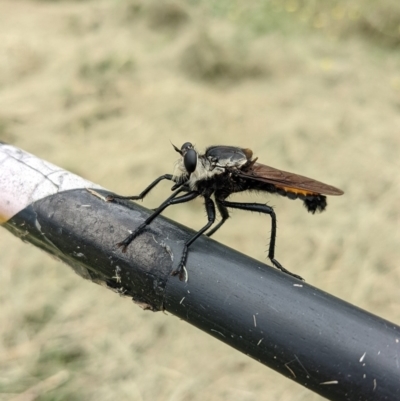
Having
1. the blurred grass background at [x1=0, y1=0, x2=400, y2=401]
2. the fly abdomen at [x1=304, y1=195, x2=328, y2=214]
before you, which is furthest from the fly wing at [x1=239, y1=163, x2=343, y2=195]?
the blurred grass background at [x1=0, y1=0, x2=400, y2=401]

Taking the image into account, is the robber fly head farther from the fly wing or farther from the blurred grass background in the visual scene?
the blurred grass background

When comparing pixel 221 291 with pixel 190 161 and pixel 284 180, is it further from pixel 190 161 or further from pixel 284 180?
pixel 284 180

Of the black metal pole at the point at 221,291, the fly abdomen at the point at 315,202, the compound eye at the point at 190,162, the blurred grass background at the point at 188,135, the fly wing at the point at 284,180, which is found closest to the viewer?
the black metal pole at the point at 221,291

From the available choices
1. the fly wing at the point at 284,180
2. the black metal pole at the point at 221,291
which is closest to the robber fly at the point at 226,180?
the fly wing at the point at 284,180

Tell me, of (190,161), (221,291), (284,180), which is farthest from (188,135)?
(221,291)

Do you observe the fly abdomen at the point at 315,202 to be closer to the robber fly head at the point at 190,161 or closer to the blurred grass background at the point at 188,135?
the robber fly head at the point at 190,161

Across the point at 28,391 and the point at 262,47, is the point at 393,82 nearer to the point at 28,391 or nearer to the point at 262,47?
the point at 262,47

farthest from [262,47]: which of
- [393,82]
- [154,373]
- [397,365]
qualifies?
[397,365]
